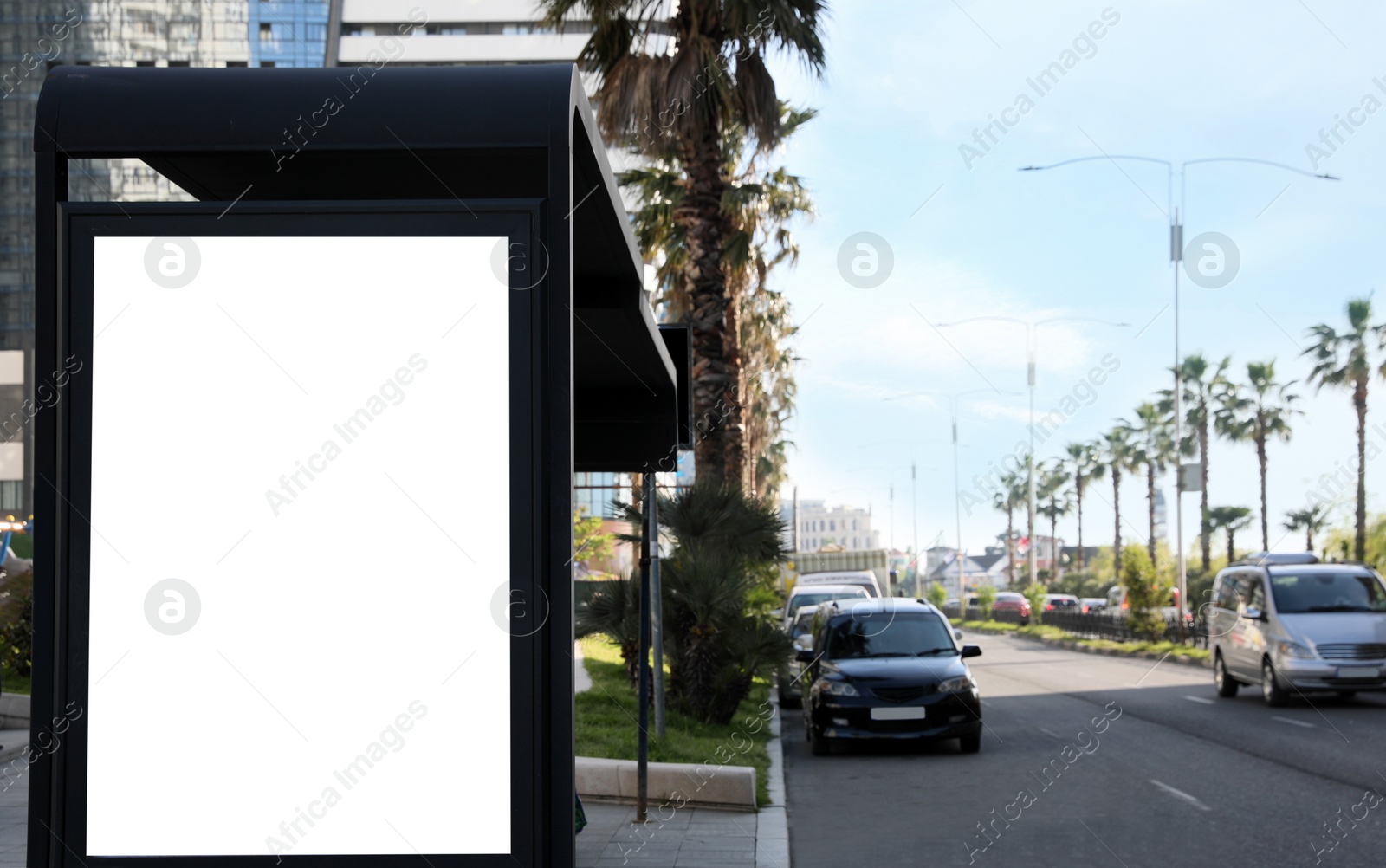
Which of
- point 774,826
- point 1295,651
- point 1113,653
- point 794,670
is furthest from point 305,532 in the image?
point 1113,653

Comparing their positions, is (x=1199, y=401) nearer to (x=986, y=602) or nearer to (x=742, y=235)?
(x=986, y=602)

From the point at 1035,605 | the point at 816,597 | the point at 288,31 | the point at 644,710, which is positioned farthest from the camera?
the point at 288,31

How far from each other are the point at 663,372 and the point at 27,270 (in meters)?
61.0

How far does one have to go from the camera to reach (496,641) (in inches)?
135

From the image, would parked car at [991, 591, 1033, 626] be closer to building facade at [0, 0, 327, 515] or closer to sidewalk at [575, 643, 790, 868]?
building facade at [0, 0, 327, 515]

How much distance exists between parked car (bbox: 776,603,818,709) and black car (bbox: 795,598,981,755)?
262 millimetres

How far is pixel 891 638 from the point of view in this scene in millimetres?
14516

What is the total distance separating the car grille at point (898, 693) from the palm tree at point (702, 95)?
13.7 ft

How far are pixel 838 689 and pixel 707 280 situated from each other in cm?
674

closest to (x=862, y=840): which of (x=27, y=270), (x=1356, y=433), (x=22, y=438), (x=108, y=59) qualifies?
(x=1356, y=433)

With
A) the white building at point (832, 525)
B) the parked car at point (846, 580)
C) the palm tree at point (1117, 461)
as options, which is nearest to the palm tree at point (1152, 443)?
the palm tree at point (1117, 461)

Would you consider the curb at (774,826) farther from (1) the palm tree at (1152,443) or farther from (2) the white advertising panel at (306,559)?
(1) the palm tree at (1152,443)

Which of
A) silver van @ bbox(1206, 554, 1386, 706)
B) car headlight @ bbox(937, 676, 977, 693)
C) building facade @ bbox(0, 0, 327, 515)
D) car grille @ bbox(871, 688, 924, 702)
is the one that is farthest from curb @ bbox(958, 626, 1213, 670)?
building facade @ bbox(0, 0, 327, 515)

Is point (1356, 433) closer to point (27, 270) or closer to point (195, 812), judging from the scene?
point (195, 812)
